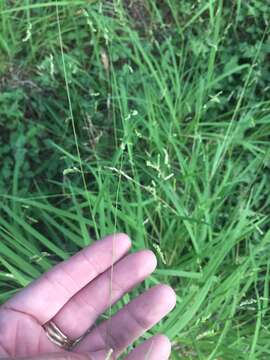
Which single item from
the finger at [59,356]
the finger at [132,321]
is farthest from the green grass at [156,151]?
the finger at [59,356]

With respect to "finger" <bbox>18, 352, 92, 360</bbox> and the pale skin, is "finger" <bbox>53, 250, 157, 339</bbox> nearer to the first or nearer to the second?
the pale skin

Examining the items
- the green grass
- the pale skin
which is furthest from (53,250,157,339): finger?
the green grass

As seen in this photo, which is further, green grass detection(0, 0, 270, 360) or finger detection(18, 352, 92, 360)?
green grass detection(0, 0, 270, 360)

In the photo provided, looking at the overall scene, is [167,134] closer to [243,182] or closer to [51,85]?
[243,182]

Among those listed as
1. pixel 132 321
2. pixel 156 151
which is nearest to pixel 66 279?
pixel 132 321

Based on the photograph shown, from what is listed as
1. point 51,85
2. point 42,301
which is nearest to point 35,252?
point 42,301

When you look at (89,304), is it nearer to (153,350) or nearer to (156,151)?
(153,350)

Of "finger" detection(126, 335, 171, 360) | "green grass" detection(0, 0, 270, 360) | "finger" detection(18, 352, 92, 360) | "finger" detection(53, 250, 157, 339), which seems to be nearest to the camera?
"finger" detection(18, 352, 92, 360)

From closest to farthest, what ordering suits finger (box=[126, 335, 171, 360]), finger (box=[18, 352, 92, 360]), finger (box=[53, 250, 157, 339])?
finger (box=[18, 352, 92, 360]) < finger (box=[126, 335, 171, 360]) < finger (box=[53, 250, 157, 339])
